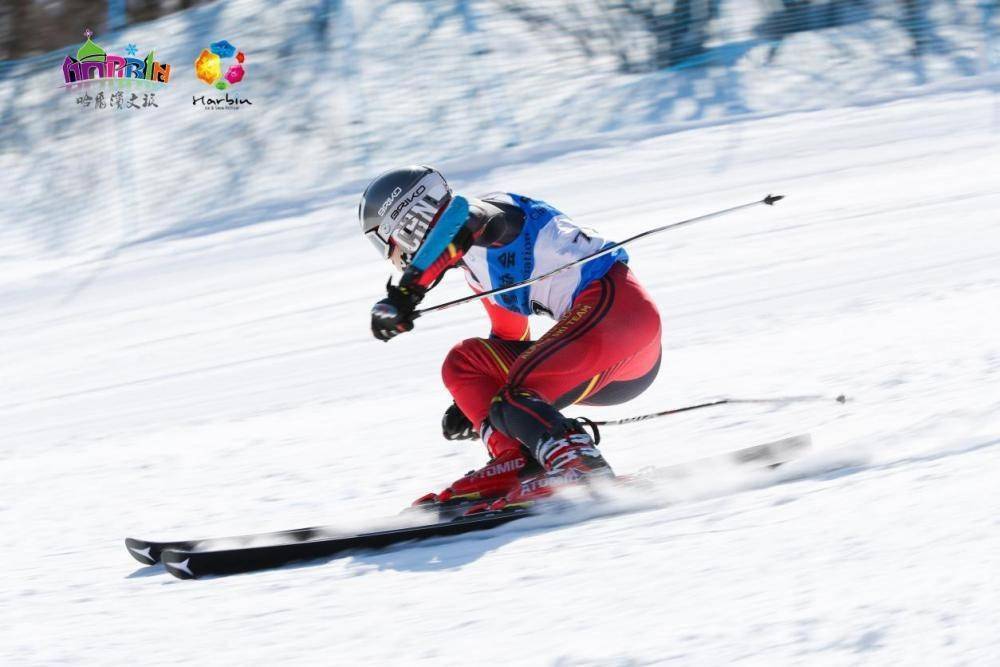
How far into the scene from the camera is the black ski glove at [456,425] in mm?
4219

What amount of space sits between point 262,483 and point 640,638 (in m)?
2.54

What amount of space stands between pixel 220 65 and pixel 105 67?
1.27 metres

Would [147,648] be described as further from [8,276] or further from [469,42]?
[469,42]

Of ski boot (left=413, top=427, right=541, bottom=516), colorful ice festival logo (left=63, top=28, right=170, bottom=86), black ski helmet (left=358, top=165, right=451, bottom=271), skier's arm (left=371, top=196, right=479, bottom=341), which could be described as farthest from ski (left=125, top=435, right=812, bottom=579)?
colorful ice festival logo (left=63, top=28, right=170, bottom=86)

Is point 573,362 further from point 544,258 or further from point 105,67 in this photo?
point 105,67

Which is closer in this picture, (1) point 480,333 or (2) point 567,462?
(2) point 567,462

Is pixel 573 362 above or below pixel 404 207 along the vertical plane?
below

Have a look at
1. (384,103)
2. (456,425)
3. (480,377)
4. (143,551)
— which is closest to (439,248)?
(480,377)

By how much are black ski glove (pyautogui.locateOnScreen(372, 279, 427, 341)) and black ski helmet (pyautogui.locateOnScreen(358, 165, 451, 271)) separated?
0.20 m

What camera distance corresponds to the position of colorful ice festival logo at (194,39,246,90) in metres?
12.3

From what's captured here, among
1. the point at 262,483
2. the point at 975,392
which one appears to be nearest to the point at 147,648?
the point at 262,483

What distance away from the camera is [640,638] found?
2.66m

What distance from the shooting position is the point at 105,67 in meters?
12.5

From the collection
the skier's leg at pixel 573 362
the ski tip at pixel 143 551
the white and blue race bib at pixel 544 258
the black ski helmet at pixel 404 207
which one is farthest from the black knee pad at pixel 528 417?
the ski tip at pixel 143 551
